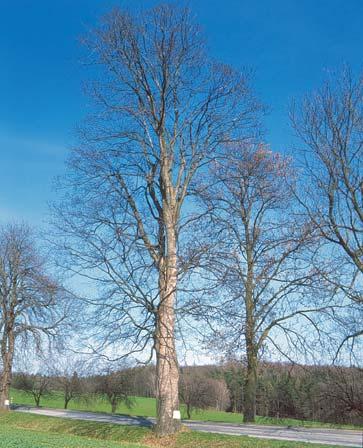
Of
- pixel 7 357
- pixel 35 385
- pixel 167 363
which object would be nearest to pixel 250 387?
pixel 167 363

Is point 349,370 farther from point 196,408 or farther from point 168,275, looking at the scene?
point 196,408

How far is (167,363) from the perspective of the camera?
1617cm

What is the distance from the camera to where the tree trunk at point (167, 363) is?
627 inches

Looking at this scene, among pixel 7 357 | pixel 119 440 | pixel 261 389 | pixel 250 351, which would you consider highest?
pixel 7 357

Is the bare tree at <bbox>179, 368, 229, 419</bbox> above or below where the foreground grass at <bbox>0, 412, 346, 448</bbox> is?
above

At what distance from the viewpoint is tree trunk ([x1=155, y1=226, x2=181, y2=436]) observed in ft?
52.3

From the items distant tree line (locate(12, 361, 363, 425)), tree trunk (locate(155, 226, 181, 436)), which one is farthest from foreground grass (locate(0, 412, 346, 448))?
distant tree line (locate(12, 361, 363, 425))

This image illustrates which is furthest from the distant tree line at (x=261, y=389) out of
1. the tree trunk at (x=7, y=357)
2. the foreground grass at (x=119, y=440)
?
the tree trunk at (x=7, y=357)

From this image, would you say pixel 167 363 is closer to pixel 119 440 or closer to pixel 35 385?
pixel 119 440

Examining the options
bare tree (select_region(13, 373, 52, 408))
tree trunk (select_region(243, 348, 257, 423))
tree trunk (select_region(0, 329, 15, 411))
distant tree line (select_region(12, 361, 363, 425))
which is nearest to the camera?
distant tree line (select_region(12, 361, 363, 425))

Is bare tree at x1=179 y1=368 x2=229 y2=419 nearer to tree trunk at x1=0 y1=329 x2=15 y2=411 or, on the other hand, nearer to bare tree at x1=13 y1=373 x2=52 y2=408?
tree trunk at x1=0 y1=329 x2=15 y2=411

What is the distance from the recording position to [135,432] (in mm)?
16953

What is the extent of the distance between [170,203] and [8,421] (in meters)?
18.0

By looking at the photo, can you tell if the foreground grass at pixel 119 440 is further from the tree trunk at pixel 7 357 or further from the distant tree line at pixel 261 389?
the tree trunk at pixel 7 357
